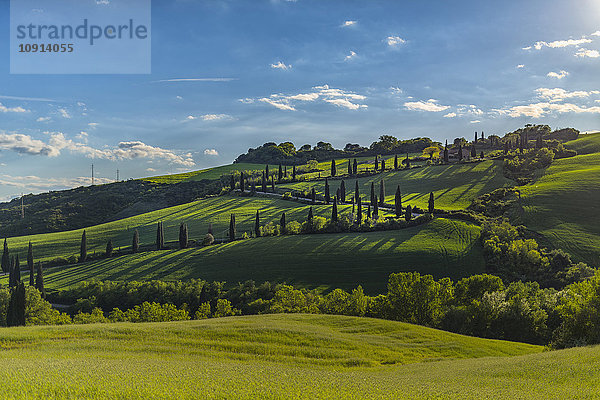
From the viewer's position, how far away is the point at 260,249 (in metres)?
116

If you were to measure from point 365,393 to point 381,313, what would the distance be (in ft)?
161

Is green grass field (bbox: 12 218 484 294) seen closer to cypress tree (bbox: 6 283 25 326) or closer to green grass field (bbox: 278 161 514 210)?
green grass field (bbox: 278 161 514 210)

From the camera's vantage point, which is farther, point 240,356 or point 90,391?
point 240,356

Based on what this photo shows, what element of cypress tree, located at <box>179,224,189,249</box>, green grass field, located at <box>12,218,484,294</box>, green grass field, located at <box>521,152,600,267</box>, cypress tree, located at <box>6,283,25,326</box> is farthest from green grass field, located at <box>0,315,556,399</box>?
cypress tree, located at <box>179,224,189,249</box>

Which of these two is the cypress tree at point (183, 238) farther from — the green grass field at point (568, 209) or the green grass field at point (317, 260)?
the green grass field at point (568, 209)

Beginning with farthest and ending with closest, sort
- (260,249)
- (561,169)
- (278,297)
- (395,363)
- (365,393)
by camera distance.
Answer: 1. (561,169)
2. (260,249)
3. (278,297)
4. (395,363)
5. (365,393)

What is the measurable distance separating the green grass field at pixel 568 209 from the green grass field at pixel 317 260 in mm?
22356

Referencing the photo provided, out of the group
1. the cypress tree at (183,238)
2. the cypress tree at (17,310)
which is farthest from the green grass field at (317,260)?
the cypress tree at (17,310)

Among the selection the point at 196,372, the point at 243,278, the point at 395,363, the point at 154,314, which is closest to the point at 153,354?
the point at 196,372

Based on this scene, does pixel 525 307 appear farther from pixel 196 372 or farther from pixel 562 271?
pixel 196 372

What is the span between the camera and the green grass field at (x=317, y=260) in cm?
9862

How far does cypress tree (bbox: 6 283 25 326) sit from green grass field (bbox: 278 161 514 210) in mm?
133289

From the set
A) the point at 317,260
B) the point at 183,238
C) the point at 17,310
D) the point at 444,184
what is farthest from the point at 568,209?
the point at 17,310

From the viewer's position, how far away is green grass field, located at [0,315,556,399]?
64.1 ft
